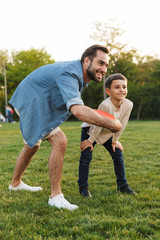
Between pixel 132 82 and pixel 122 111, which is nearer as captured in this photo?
pixel 122 111

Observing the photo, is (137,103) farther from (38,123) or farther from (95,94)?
(38,123)

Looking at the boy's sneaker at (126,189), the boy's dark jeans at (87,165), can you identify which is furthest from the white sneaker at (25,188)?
the boy's sneaker at (126,189)

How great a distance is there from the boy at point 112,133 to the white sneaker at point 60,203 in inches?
18.3

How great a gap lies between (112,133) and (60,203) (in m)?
1.13

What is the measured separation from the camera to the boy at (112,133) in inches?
140

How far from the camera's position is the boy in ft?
11.7

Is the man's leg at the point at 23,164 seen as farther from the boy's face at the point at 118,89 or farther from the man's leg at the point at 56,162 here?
the boy's face at the point at 118,89

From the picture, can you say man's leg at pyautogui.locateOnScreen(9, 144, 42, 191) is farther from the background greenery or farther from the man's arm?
the background greenery

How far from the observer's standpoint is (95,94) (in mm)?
51406

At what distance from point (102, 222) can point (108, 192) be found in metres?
1.06

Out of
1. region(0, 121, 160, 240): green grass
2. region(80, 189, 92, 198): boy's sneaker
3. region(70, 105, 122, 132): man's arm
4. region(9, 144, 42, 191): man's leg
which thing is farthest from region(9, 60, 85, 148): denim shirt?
region(80, 189, 92, 198): boy's sneaker

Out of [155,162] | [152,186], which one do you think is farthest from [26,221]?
[155,162]

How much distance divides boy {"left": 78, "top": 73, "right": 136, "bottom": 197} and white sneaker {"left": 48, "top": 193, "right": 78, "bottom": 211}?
18.3 inches

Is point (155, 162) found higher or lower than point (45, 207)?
lower
